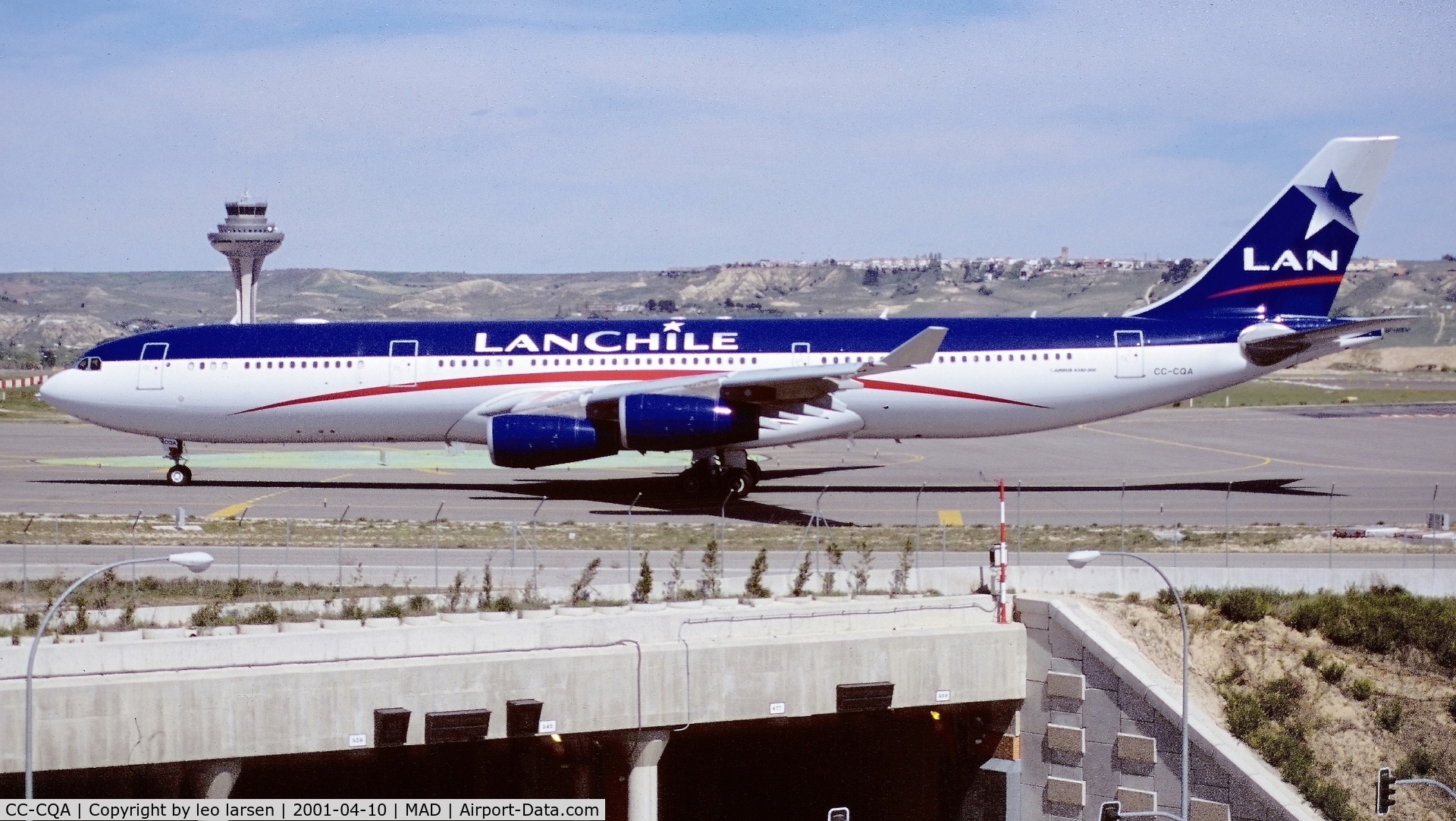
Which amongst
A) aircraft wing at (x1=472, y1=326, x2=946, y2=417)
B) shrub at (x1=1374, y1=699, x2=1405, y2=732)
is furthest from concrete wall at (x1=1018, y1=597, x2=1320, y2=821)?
aircraft wing at (x1=472, y1=326, x2=946, y2=417)

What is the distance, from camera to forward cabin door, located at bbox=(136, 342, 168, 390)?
4281cm

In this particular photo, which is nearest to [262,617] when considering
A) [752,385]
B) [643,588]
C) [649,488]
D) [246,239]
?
[643,588]

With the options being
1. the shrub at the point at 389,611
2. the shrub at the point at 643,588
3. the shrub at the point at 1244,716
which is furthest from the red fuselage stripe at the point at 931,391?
the shrub at the point at 389,611

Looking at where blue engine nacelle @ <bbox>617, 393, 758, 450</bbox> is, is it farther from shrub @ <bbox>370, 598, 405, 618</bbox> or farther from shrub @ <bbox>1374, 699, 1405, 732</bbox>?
shrub @ <bbox>1374, 699, 1405, 732</bbox>

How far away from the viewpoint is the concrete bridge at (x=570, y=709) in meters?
20.6

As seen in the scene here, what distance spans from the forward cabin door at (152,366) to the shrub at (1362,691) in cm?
3178

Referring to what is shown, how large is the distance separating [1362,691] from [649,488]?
23.9m

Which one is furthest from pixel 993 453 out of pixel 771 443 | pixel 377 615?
pixel 377 615

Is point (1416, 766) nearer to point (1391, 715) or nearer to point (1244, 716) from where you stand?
point (1391, 715)

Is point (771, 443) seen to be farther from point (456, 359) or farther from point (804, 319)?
point (456, 359)

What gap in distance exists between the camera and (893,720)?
88.1 feet

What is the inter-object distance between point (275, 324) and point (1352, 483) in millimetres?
32223

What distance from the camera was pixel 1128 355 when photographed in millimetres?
42656

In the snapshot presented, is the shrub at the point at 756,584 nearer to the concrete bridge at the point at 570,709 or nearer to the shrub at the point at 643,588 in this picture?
the concrete bridge at the point at 570,709
